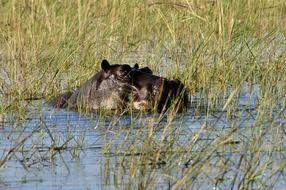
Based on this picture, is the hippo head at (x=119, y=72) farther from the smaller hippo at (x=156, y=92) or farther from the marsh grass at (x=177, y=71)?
the marsh grass at (x=177, y=71)

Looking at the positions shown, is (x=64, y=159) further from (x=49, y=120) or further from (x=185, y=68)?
(x=185, y=68)

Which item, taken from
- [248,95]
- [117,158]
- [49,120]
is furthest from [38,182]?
[248,95]

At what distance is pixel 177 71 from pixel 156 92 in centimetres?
A: 90

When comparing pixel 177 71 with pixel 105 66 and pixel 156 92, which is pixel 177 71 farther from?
pixel 156 92

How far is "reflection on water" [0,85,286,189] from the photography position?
505cm

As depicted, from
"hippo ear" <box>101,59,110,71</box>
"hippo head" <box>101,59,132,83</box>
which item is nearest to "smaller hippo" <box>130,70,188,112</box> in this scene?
"hippo head" <box>101,59,132,83</box>

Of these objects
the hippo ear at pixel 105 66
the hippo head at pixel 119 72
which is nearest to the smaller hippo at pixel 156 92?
the hippo head at pixel 119 72

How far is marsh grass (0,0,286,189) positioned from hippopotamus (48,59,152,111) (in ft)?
0.96

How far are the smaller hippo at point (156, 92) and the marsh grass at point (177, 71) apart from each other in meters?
0.19

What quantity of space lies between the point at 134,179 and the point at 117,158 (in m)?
0.77

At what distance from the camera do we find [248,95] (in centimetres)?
801

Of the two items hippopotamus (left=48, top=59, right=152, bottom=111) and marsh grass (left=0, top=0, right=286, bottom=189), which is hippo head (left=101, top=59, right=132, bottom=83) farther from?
marsh grass (left=0, top=0, right=286, bottom=189)

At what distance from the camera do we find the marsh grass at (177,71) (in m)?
4.93

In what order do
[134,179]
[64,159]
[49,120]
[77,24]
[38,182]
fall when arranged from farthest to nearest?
[77,24], [49,120], [64,159], [38,182], [134,179]
